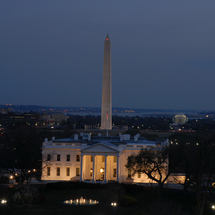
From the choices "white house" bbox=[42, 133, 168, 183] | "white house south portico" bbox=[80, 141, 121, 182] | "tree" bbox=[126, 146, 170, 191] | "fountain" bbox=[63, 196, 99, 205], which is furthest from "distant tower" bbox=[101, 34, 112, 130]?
"fountain" bbox=[63, 196, 99, 205]

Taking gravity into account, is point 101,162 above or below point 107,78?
below

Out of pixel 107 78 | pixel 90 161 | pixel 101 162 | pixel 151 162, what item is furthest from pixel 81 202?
pixel 107 78

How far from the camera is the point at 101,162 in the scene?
70875 millimetres

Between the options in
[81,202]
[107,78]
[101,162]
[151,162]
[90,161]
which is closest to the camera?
[81,202]

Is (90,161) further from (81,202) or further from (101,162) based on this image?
(81,202)

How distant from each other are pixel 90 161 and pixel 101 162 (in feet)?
5.76

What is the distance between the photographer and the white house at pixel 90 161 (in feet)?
226

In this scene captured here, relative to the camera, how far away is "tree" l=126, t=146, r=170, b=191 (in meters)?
63.3

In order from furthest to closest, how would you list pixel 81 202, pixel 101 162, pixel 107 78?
pixel 107 78, pixel 101 162, pixel 81 202

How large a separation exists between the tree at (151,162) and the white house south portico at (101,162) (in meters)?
3.28

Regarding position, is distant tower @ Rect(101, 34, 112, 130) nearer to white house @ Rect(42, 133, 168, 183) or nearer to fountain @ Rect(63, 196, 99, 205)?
white house @ Rect(42, 133, 168, 183)

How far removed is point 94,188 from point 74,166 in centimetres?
874

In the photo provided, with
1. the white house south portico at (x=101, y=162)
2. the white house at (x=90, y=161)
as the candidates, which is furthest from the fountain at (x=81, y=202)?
the white house at (x=90, y=161)

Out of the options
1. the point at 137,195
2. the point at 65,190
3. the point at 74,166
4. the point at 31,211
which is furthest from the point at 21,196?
the point at 74,166
